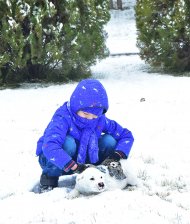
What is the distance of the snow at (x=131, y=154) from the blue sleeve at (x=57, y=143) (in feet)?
1.06

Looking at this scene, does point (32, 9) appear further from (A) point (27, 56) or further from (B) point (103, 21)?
(B) point (103, 21)

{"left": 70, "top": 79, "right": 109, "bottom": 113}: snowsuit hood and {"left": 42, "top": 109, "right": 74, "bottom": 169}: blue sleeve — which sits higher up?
{"left": 70, "top": 79, "right": 109, "bottom": 113}: snowsuit hood

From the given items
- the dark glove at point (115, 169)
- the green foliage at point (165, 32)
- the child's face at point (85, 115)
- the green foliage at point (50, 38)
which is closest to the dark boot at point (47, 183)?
the dark glove at point (115, 169)

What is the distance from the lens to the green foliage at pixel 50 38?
39.2 ft

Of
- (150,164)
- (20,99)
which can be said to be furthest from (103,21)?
(150,164)

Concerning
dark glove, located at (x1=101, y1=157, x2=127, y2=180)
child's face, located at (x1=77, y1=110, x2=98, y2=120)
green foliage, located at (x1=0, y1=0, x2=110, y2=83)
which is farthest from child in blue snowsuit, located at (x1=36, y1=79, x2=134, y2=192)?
green foliage, located at (x1=0, y1=0, x2=110, y2=83)

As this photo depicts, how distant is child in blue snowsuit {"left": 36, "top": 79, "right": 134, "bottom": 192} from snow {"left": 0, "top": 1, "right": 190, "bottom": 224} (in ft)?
0.92

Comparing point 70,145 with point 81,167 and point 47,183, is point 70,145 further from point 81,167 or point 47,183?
point 47,183

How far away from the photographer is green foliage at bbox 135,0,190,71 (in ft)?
43.4

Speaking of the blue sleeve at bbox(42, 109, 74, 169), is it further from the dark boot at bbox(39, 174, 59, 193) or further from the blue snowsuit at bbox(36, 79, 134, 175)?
the dark boot at bbox(39, 174, 59, 193)

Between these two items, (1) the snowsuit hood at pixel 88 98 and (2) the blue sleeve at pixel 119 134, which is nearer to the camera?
(1) the snowsuit hood at pixel 88 98

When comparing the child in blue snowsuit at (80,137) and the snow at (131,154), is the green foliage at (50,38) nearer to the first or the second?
the snow at (131,154)

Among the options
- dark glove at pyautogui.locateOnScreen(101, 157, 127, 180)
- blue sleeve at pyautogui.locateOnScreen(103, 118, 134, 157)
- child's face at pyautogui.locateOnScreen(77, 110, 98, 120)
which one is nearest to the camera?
dark glove at pyautogui.locateOnScreen(101, 157, 127, 180)

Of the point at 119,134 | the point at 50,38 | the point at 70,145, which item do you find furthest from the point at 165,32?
the point at 70,145
